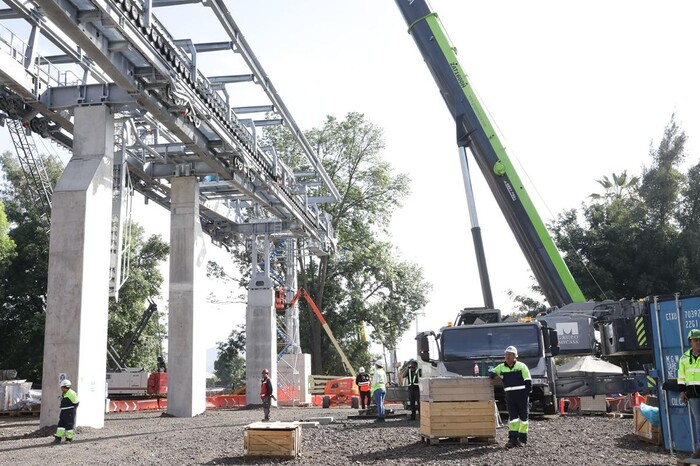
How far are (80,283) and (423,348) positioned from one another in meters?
8.09

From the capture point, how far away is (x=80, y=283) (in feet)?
55.1

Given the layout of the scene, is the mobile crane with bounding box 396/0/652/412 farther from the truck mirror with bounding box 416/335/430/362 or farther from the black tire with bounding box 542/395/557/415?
the truck mirror with bounding box 416/335/430/362

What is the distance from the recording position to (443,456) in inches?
419

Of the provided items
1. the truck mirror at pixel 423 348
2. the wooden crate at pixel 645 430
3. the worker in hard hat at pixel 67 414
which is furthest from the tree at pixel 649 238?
the worker in hard hat at pixel 67 414

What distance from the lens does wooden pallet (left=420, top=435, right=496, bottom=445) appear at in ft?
39.0

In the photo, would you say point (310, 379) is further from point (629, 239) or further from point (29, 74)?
point (29, 74)

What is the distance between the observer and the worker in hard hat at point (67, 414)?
47.2 feet

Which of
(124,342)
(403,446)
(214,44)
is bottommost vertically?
(403,446)

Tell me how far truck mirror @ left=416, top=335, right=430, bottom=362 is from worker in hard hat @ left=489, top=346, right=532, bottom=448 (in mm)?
3823

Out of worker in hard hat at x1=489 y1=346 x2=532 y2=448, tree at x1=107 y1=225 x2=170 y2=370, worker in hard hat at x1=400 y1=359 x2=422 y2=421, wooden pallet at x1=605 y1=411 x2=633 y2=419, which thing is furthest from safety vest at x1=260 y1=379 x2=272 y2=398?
tree at x1=107 y1=225 x2=170 y2=370

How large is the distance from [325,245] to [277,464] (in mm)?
27258

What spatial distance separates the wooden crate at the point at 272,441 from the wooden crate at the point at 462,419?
238cm

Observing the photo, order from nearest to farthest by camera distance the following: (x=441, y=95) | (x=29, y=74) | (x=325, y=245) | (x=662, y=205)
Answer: (x=29, y=74) → (x=441, y=95) → (x=325, y=245) → (x=662, y=205)

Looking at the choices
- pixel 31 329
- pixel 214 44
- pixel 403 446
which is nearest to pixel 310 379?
pixel 31 329
